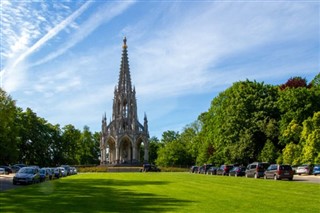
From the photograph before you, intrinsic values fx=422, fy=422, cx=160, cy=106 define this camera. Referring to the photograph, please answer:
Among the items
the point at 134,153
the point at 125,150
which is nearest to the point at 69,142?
the point at 125,150

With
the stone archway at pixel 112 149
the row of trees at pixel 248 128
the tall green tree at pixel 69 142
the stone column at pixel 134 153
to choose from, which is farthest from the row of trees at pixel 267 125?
the tall green tree at pixel 69 142

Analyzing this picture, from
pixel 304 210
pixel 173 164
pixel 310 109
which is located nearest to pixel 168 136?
pixel 173 164

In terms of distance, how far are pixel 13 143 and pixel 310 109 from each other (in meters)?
53.2

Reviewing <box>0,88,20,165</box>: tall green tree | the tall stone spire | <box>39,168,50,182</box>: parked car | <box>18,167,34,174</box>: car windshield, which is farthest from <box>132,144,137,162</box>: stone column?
<box>18,167,34,174</box>: car windshield

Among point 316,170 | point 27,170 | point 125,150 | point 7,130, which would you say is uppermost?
point 7,130

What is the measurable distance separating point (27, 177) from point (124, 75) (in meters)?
67.3

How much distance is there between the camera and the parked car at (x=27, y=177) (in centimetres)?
3500

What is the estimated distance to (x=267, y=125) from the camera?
215ft

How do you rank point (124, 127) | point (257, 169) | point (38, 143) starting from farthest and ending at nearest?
point (124, 127) < point (38, 143) < point (257, 169)

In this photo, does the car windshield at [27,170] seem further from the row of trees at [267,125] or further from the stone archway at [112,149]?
the stone archway at [112,149]

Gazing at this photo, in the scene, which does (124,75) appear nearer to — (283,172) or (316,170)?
(316,170)

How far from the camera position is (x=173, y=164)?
110375mm

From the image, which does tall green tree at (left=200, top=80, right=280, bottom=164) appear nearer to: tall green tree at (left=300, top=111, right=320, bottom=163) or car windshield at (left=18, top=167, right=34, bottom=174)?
tall green tree at (left=300, top=111, right=320, bottom=163)

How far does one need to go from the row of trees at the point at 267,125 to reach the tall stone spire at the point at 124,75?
78.9 ft
